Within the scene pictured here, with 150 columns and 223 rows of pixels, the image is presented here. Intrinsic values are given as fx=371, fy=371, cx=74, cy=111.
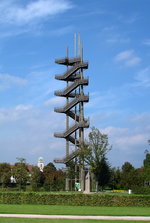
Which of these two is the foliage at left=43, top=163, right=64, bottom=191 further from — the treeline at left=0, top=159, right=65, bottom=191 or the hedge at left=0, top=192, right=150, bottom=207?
the hedge at left=0, top=192, right=150, bottom=207

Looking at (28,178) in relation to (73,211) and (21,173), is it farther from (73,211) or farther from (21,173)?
(73,211)

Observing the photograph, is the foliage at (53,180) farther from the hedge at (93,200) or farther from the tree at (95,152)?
the hedge at (93,200)

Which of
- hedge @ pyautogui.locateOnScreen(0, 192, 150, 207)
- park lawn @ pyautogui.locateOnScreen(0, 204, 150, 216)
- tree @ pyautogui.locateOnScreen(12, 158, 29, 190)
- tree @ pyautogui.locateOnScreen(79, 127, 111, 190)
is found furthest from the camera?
tree @ pyautogui.locateOnScreen(12, 158, 29, 190)

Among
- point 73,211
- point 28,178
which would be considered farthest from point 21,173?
point 73,211

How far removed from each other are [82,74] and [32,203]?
31.7m

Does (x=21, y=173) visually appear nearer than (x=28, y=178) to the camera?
Yes

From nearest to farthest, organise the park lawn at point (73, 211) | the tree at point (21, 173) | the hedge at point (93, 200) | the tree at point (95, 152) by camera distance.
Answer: the park lawn at point (73, 211)
the hedge at point (93, 200)
the tree at point (95, 152)
the tree at point (21, 173)

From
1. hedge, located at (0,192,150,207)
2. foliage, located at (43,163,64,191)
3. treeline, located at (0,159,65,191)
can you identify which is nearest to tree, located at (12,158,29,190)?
treeline, located at (0,159,65,191)

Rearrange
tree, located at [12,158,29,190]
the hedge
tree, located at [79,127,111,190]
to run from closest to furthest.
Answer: the hedge < tree, located at [79,127,111,190] < tree, located at [12,158,29,190]

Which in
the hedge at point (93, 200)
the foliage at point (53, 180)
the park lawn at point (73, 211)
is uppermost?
the foliage at point (53, 180)

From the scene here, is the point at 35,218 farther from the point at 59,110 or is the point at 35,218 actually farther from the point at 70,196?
the point at 59,110

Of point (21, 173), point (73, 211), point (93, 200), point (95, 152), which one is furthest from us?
point (21, 173)

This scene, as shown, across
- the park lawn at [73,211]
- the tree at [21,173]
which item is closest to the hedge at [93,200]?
the park lawn at [73,211]

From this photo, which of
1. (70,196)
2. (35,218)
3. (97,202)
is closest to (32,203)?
(70,196)
